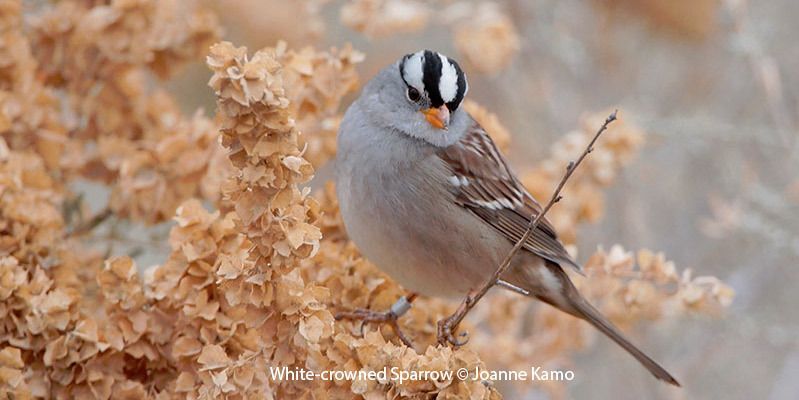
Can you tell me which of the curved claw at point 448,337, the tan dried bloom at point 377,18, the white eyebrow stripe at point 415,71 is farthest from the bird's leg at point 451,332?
the tan dried bloom at point 377,18

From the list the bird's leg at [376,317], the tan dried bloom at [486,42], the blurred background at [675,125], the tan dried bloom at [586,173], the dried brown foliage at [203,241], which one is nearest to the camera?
the dried brown foliage at [203,241]

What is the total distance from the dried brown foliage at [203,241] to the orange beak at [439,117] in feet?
0.60

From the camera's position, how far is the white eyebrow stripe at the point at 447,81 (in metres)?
2.31

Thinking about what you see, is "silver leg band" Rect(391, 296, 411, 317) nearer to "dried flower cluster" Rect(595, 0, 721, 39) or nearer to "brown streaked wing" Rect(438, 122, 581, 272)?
"brown streaked wing" Rect(438, 122, 581, 272)

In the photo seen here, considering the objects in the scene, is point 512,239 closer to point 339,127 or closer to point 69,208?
point 339,127

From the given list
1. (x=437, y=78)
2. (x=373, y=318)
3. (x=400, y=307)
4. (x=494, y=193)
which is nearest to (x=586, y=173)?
(x=494, y=193)

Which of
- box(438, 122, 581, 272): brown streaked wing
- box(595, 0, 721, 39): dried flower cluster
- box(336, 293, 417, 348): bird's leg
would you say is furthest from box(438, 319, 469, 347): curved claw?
box(595, 0, 721, 39): dried flower cluster

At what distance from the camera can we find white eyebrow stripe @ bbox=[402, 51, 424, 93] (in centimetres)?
238

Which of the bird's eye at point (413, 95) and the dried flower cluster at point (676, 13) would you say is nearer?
the bird's eye at point (413, 95)

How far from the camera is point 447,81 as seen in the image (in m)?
2.34

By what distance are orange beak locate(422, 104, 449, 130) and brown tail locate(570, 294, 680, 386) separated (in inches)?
21.2

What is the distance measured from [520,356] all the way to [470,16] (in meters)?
1.05

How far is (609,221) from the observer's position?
4277mm

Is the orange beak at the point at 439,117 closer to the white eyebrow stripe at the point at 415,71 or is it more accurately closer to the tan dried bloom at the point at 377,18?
the white eyebrow stripe at the point at 415,71
